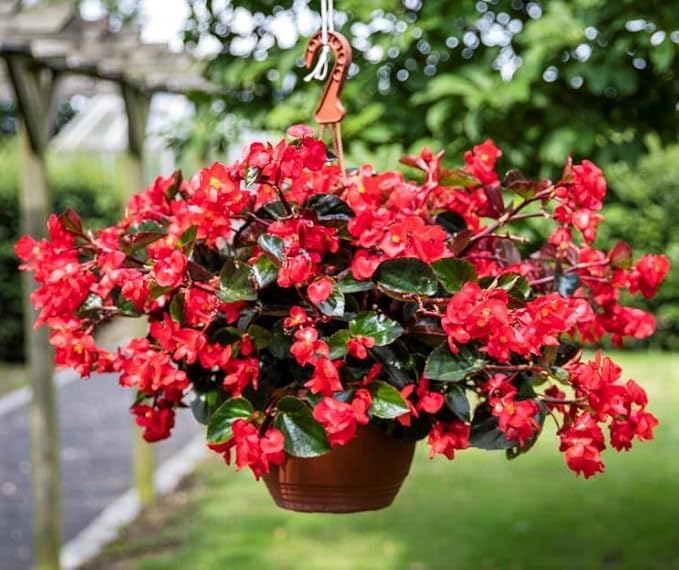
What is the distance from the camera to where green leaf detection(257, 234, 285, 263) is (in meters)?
1.41

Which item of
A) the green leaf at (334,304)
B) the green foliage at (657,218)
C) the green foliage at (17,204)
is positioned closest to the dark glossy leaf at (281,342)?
the green leaf at (334,304)

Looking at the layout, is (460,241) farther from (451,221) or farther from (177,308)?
(177,308)

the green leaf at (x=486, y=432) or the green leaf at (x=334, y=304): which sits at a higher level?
the green leaf at (x=334, y=304)

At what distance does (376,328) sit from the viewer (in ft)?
4.79

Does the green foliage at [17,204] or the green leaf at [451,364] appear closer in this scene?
the green leaf at [451,364]

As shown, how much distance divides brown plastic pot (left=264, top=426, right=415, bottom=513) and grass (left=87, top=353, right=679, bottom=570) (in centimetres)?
301

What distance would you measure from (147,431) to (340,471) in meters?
0.31

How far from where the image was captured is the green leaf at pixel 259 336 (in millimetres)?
1511

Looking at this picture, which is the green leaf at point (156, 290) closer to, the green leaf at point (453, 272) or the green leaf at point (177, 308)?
the green leaf at point (177, 308)

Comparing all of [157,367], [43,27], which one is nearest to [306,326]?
[157,367]

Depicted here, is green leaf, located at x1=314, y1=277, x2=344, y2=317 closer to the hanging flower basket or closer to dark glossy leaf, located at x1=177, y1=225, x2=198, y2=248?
the hanging flower basket

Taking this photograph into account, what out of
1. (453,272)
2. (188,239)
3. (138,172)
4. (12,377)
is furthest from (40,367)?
(12,377)

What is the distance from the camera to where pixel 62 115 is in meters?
21.3

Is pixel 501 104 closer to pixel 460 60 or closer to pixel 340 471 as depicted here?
pixel 460 60
